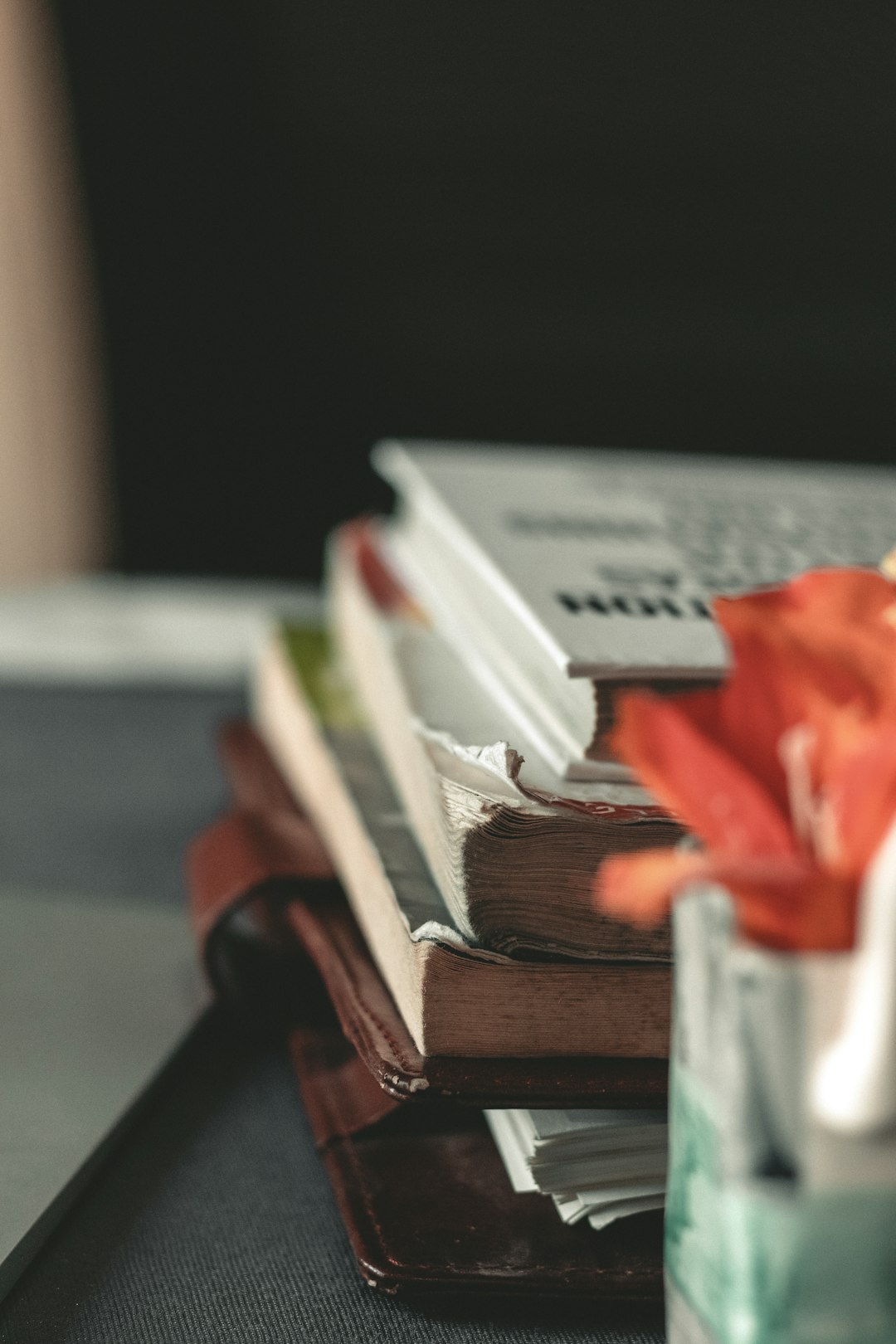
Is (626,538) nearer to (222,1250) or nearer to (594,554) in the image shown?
(594,554)

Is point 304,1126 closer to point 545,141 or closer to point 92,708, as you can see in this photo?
point 92,708

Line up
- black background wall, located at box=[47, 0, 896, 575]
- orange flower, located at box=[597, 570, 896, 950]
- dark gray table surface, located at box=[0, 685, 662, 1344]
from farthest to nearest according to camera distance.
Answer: black background wall, located at box=[47, 0, 896, 575] → dark gray table surface, located at box=[0, 685, 662, 1344] → orange flower, located at box=[597, 570, 896, 950]

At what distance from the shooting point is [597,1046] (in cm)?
32

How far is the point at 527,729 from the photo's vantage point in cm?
39

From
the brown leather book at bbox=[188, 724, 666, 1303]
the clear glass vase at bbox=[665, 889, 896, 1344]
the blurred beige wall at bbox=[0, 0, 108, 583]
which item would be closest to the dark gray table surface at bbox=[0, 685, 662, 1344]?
the brown leather book at bbox=[188, 724, 666, 1303]

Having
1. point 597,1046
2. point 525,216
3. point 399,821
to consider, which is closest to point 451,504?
point 399,821

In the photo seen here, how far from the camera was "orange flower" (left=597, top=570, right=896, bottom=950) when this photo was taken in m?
0.19

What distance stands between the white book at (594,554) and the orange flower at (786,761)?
127mm

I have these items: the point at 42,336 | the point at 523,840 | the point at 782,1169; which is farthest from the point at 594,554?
the point at 42,336

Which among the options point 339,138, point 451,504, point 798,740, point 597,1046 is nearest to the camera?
point 798,740

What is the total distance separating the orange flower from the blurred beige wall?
1297 millimetres

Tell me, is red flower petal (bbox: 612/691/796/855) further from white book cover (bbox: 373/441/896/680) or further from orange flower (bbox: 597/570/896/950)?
white book cover (bbox: 373/441/896/680)

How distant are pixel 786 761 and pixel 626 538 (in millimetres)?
310

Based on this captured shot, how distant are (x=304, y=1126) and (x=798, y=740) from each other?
0.86 ft
